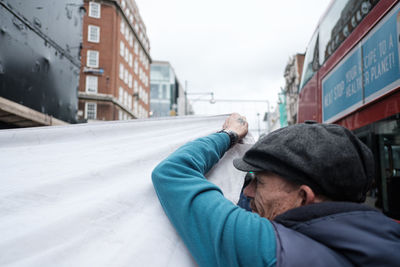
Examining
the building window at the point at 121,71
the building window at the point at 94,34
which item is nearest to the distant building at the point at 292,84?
the building window at the point at 121,71


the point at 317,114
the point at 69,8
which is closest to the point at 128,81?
the point at 69,8

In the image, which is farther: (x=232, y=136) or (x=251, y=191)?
(x=232, y=136)

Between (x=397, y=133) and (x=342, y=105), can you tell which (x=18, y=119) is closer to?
(x=342, y=105)

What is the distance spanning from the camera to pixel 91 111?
3247 centimetres

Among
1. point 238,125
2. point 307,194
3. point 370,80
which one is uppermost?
point 370,80

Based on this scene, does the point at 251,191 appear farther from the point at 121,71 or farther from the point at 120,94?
the point at 121,71

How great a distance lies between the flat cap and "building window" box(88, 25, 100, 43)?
123 feet

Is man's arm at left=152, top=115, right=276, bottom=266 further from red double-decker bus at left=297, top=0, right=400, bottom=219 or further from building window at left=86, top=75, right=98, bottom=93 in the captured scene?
building window at left=86, top=75, right=98, bottom=93

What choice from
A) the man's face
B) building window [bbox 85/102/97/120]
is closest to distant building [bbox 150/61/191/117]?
building window [bbox 85/102/97/120]

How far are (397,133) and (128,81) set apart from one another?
3972cm

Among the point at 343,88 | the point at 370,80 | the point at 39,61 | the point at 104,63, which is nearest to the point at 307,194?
the point at 370,80

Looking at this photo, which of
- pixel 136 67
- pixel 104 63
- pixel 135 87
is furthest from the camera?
pixel 136 67

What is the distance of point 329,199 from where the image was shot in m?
1.16

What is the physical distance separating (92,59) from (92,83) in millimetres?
3156
